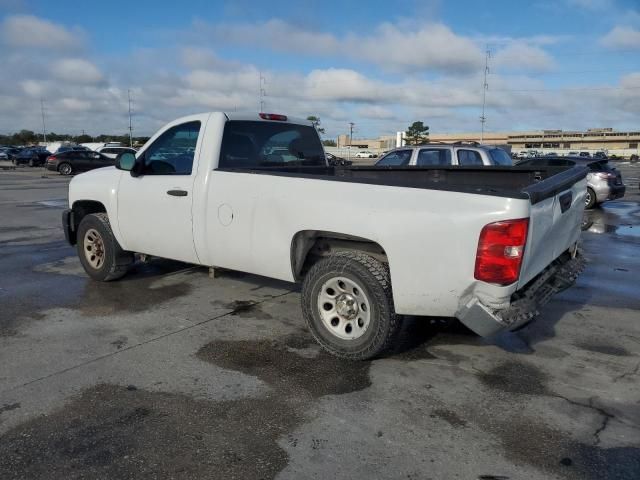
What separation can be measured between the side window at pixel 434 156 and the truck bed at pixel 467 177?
594 centimetres

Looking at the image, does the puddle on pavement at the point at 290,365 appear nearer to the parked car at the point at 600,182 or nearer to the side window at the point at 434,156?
the side window at the point at 434,156

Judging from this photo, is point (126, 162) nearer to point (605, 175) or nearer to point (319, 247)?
point (319, 247)

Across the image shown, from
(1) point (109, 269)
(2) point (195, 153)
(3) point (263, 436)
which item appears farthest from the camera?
(1) point (109, 269)

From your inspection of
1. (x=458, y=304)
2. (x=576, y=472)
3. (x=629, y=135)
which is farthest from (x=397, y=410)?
(x=629, y=135)

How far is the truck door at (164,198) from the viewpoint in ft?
17.1

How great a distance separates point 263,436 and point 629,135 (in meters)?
141

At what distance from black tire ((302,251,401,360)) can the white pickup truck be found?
0.01 metres

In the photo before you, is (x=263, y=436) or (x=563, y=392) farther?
(x=563, y=392)

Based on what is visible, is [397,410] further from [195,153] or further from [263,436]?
[195,153]

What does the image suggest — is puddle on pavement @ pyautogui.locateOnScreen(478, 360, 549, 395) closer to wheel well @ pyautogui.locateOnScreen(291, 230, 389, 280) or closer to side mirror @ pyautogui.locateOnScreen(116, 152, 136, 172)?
wheel well @ pyautogui.locateOnScreen(291, 230, 389, 280)

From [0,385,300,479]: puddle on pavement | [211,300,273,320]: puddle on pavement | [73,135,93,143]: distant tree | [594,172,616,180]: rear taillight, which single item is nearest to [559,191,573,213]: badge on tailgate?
[0,385,300,479]: puddle on pavement

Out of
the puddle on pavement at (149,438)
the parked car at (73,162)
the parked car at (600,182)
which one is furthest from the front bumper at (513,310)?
the parked car at (73,162)

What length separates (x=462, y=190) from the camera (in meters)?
3.50

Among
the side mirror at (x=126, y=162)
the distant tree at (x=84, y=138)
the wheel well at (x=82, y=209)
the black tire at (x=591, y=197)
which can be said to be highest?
the distant tree at (x=84, y=138)
